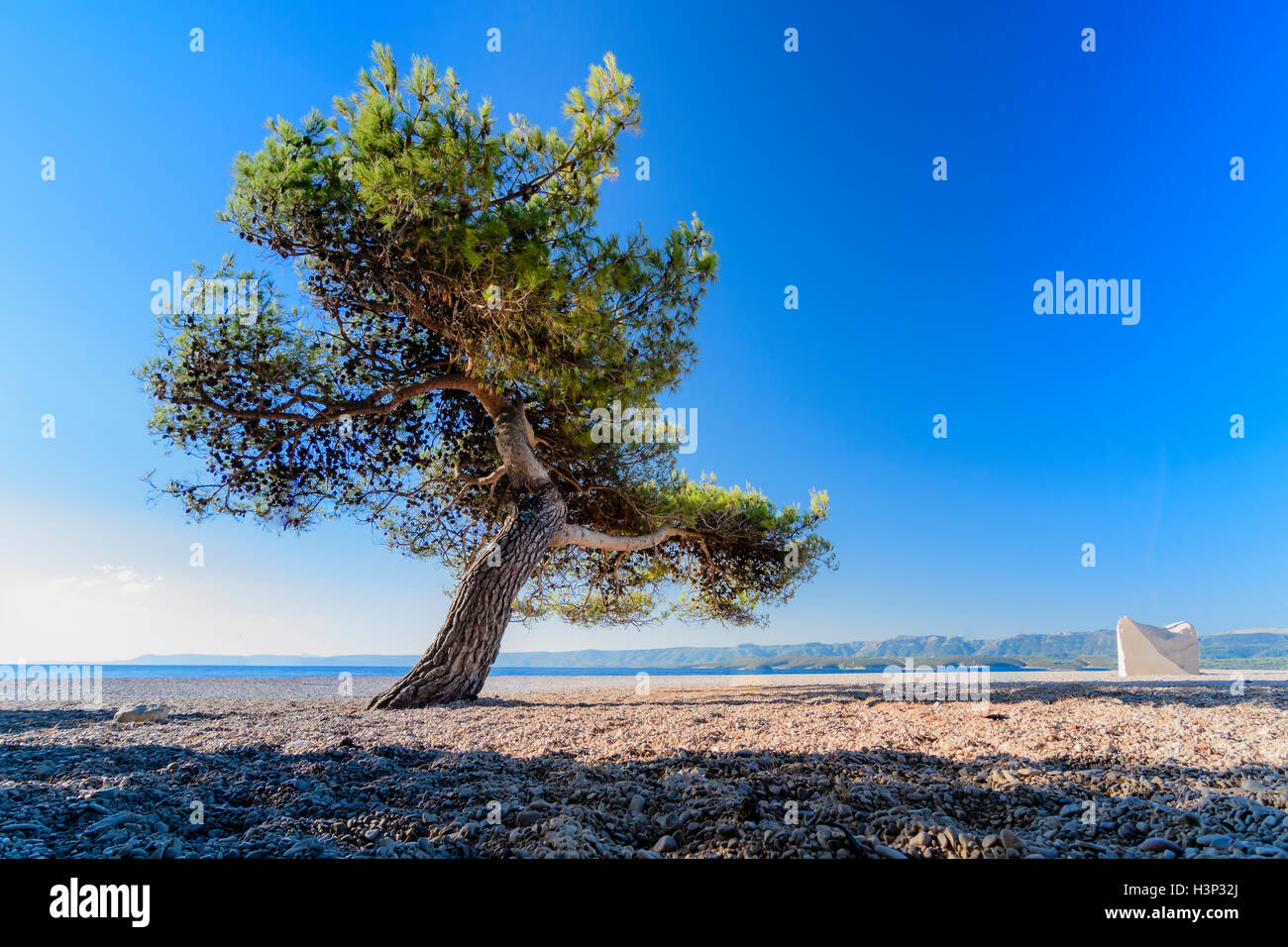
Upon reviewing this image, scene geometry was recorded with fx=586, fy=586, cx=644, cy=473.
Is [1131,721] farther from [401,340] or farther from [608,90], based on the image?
[401,340]

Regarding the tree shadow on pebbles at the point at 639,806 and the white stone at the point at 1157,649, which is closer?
the tree shadow on pebbles at the point at 639,806

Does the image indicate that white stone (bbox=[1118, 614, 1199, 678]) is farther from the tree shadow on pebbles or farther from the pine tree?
the tree shadow on pebbles

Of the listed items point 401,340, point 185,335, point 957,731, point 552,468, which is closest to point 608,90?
point 401,340

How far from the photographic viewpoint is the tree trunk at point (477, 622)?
7.21 m

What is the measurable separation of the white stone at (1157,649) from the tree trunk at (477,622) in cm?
1339

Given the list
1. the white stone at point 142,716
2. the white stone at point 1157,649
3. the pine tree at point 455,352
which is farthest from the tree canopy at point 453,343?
the white stone at point 1157,649

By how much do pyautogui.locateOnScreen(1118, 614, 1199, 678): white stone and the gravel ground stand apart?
9.93 metres

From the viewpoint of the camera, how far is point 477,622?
7625mm

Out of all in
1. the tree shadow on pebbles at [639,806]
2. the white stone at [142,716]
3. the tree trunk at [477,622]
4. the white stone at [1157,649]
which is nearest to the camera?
the tree shadow on pebbles at [639,806]

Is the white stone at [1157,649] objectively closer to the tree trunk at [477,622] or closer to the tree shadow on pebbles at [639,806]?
the tree shadow on pebbles at [639,806]

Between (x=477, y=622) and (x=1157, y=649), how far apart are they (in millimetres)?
14668

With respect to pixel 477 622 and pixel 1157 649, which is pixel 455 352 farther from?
pixel 1157 649

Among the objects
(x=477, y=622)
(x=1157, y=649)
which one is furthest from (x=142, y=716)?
(x=1157, y=649)

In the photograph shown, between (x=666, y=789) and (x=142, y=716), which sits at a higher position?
(x=666, y=789)
